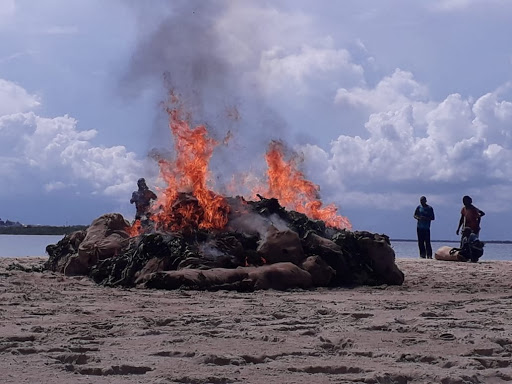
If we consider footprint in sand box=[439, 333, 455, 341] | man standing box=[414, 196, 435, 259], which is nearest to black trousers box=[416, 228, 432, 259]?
man standing box=[414, 196, 435, 259]

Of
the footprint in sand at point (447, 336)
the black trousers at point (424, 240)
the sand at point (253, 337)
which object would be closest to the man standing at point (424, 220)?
the black trousers at point (424, 240)

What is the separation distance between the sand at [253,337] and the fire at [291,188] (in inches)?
209

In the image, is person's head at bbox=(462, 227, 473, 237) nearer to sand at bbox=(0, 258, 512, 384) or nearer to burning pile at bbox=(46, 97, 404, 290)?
burning pile at bbox=(46, 97, 404, 290)

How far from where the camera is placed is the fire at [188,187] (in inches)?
546

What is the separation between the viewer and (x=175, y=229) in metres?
13.8

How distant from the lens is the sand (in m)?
5.05

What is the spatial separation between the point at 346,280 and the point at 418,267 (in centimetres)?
495

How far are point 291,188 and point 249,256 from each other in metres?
3.94

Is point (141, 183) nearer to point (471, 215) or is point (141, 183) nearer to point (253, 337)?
point (471, 215)

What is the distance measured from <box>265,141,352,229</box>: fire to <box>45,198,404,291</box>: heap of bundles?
1694mm

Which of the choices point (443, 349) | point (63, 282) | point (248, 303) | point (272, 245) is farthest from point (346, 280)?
point (443, 349)

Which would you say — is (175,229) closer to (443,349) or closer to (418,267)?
(418,267)

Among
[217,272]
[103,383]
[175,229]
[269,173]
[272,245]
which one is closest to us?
[103,383]

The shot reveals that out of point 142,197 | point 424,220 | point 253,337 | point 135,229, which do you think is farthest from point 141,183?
point 253,337
